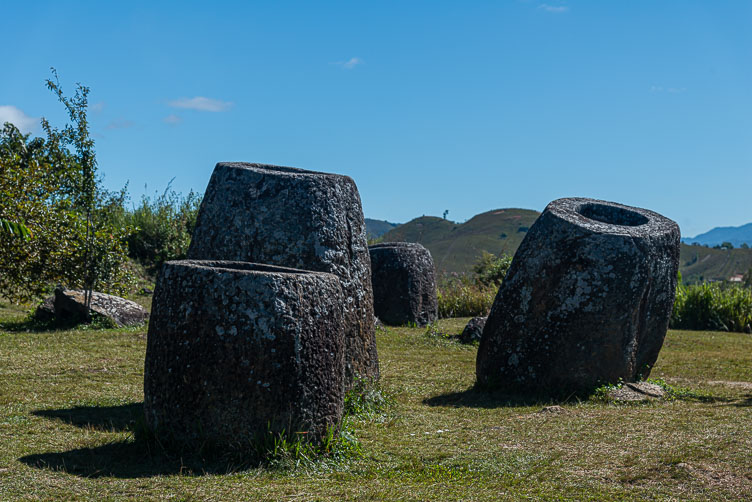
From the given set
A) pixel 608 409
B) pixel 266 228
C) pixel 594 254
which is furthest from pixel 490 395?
pixel 266 228

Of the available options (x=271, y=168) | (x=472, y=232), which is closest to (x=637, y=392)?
(x=271, y=168)

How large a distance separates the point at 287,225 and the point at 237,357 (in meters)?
2.06

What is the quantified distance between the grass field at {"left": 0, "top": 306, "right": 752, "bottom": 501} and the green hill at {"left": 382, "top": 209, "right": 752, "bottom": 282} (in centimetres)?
6526

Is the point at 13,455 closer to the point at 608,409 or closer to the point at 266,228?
the point at 266,228

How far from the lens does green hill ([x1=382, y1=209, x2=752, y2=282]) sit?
8231 centimetres

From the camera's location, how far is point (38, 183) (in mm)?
13734

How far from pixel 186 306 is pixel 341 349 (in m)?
1.18

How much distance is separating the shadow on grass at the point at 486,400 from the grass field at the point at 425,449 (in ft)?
0.11

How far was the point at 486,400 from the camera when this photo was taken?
807cm

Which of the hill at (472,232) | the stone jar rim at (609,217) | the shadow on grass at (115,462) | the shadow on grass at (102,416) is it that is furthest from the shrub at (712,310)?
the hill at (472,232)

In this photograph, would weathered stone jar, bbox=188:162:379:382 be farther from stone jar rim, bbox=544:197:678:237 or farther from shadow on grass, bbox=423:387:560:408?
stone jar rim, bbox=544:197:678:237

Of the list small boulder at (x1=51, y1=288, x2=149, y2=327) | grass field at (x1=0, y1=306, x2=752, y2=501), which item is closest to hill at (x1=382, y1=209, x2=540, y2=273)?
small boulder at (x1=51, y1=288, x2=149, y2=327)

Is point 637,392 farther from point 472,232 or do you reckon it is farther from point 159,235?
point 472,232

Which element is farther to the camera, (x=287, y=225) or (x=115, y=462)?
(x=287, y=225)
